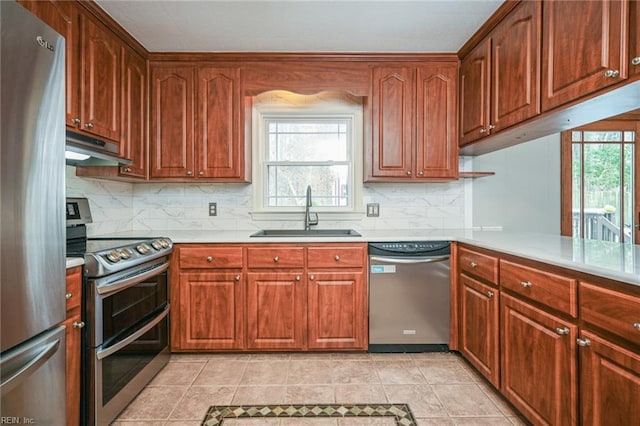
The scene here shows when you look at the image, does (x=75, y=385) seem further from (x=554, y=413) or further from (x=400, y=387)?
(x=554, y=413)

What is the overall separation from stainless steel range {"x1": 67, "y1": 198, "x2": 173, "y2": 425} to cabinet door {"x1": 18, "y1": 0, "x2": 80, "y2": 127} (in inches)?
25.7

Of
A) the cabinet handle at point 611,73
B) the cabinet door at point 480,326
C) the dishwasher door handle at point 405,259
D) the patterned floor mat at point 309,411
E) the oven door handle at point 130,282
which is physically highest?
the cabinet handle at point 611,73

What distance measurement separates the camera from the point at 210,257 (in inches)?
96.5

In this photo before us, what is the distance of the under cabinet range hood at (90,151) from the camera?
187 cm

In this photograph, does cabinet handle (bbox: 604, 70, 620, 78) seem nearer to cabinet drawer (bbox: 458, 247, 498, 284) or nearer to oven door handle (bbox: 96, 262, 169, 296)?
cabinet drawer (bbox: 458, 247, 498, 284)

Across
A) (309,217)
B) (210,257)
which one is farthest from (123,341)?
(309,217)

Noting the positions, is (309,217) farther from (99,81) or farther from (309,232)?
(99,81)

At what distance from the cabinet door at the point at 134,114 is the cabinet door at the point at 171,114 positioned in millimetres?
67

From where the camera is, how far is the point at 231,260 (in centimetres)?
245

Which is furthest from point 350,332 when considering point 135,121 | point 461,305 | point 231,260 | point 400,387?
point 135,121

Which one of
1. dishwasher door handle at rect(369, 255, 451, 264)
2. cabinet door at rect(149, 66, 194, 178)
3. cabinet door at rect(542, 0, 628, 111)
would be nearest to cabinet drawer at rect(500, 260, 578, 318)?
dishwasher door handle at rect(369, 255, 451, 264)

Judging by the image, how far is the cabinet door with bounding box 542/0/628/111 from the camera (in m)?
1.36

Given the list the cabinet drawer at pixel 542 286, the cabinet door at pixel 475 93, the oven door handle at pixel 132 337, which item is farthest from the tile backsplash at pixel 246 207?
the cabinet drawer at pixel 542 286

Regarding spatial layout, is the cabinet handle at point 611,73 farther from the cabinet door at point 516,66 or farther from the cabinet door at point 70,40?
the cabinet door at point 70,40
